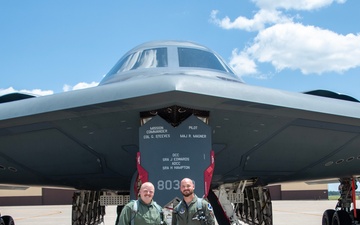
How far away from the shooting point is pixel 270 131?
6.26 meters

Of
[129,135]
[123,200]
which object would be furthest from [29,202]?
[129,135]

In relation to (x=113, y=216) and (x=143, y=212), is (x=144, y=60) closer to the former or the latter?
(x=143, y=212)

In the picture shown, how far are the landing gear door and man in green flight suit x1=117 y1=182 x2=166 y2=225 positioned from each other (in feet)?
2.78

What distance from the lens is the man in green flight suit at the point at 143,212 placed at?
402cm

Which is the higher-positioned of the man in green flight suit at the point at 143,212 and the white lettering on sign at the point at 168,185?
the white lettering on sign at the point at 168,185

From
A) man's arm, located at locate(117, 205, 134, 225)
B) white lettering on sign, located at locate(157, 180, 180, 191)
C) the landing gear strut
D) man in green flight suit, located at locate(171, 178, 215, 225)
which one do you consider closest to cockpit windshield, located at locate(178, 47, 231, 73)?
white lettering on sign, located at locate(157, 180, 180, 191)

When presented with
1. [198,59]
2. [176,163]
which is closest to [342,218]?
[198,59]

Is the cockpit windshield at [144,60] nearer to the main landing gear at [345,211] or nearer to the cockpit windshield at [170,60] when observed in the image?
the cockpit windshield at [170,60]

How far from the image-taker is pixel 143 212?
408cm

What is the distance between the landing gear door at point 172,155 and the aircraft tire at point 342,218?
6.17 metres

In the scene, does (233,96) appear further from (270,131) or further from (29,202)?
(29,202)

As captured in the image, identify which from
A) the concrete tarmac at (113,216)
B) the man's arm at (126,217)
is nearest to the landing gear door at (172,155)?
the man's arm at (126,217)

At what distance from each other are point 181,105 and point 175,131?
33 cm

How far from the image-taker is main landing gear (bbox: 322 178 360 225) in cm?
999
